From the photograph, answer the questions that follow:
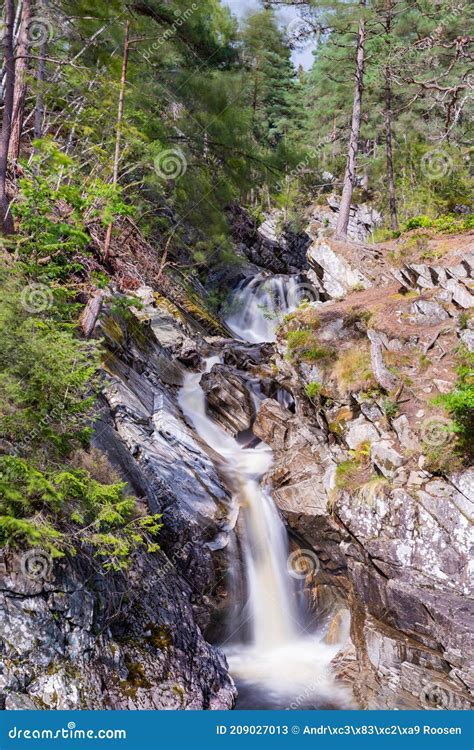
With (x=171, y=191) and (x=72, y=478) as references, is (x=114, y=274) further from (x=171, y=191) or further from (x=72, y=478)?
(x=72, y=478)

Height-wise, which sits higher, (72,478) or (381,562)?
(72,478)

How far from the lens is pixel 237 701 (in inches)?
287

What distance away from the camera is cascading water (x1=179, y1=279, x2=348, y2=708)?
7832 mm

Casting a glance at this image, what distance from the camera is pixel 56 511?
5047 millimetres

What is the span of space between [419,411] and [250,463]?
4556 mm

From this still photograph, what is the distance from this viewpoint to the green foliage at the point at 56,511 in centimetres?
454

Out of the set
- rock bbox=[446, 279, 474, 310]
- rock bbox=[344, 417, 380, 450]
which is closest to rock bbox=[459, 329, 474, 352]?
rock bbox=[446, 279, 474, 310]

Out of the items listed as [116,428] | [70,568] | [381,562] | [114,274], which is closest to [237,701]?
[381,562]

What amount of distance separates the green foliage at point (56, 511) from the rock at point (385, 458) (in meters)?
4.73

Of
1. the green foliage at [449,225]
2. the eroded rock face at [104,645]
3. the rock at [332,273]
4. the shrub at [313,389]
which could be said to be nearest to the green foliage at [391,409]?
the shrub at [313,389]

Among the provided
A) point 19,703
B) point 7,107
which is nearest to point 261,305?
point 7,107

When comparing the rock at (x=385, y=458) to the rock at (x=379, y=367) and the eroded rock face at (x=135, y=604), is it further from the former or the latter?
the eroded rock face at (x=135, y=604)

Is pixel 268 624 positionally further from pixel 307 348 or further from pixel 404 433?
pixel 307 348

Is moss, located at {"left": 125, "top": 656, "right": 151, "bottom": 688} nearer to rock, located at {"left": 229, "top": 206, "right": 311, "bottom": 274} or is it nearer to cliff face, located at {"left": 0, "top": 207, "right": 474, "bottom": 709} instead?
cliff face, located at {"left": 0, "top": 207, "right": 474, "bottom": 709}
